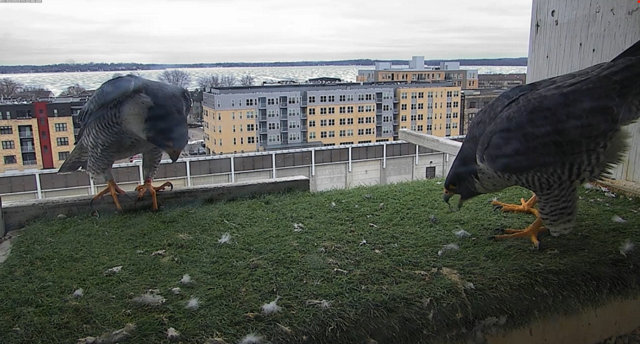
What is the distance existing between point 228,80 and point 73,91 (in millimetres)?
859

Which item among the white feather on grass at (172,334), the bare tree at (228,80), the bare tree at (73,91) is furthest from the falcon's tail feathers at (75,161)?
the white feather on grass at (172,334)

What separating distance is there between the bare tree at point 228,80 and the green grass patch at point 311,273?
797 millimetres

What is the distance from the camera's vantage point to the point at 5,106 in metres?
2.41

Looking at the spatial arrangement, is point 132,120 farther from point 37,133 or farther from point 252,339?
point 252,339

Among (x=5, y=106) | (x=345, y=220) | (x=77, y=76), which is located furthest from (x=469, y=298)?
(x=5, y=106)

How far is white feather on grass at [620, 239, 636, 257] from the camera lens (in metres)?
1.85

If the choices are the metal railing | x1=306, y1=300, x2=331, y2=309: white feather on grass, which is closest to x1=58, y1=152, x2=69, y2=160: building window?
the metal railing

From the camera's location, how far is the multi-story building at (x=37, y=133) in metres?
2.48

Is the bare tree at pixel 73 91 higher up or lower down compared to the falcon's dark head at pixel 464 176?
higher up

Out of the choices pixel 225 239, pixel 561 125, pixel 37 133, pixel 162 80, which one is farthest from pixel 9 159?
pixel 561 125

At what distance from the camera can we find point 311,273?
1738 millimetres

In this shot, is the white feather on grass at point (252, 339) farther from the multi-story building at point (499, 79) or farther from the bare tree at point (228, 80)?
the multi-story building at point (499, 79)

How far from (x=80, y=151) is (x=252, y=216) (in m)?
1.13

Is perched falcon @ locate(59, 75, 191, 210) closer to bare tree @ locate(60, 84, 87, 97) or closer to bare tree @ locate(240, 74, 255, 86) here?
bare tree @ locate(60, 84, 87, 97)
